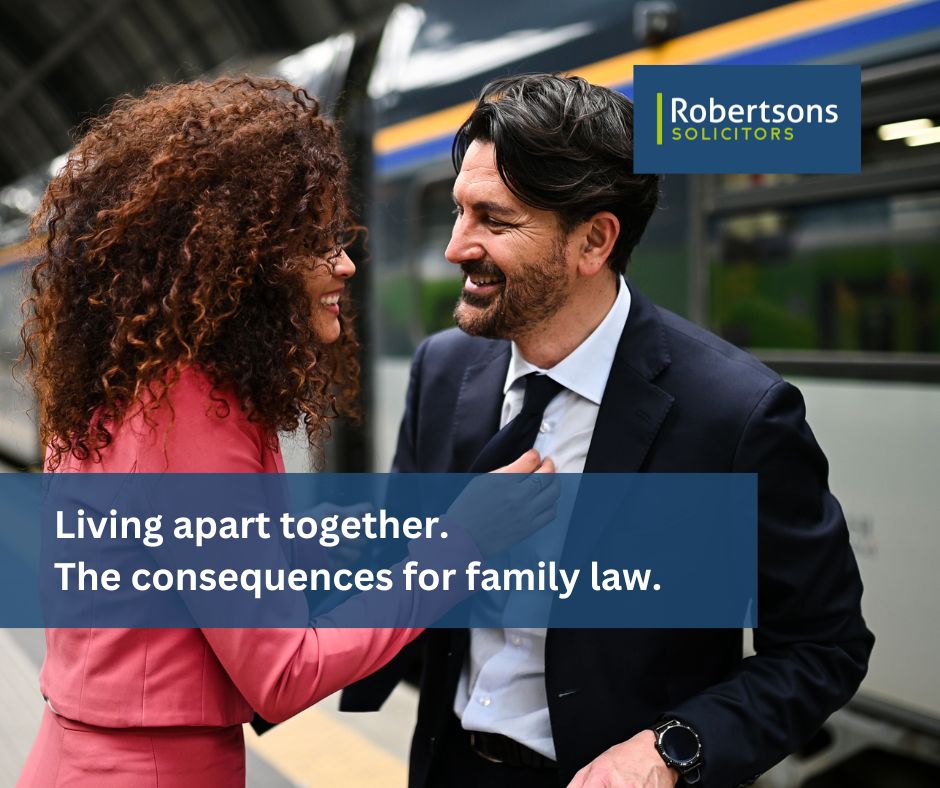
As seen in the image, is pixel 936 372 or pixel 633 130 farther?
pixel 936 372

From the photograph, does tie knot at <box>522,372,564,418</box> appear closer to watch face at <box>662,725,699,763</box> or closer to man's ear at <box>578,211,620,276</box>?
man's ear at <box>578,211,620,276</box>

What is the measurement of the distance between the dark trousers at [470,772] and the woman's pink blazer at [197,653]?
0.45 metres

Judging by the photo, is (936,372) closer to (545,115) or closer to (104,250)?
(545,115)

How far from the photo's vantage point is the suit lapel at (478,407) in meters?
1.92

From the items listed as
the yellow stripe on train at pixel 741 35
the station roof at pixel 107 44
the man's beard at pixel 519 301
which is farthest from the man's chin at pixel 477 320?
the station roof at pixel 107 44

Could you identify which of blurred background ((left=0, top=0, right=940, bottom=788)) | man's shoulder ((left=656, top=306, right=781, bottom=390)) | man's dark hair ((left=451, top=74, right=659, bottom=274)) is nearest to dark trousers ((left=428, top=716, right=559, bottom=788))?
blurred background ((left=0, top=0, right=940, bottom=788))

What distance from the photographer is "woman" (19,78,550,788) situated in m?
1.40

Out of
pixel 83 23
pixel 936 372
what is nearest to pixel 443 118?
pixel 936 372

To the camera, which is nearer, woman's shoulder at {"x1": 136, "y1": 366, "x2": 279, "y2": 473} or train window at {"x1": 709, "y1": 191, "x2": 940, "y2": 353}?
woman's shoulder at {"x1": 136, "y1": 366, "x2": 279, "y2": 473}

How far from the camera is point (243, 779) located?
5.14 ft

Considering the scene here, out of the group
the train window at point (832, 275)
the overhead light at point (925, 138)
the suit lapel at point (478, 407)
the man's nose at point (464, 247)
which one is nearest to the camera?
the man's nose at point (464, 247)

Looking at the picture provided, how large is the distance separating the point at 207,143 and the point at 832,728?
3241mm
